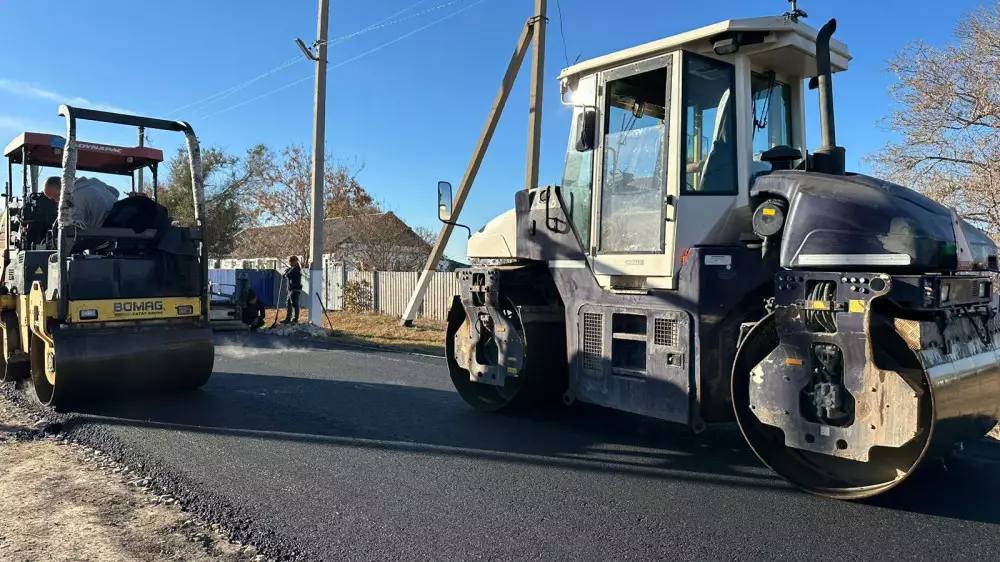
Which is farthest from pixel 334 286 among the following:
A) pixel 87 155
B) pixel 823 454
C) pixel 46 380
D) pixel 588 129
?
pixel 823 454

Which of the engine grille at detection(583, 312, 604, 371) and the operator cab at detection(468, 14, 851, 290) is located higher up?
the operator cab at detection(468, 14, 851, 290)

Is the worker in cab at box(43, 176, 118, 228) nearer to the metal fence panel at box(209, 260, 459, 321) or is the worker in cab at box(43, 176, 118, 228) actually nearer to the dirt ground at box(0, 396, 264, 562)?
the dirt ground at box(0, 396, 264, 562)

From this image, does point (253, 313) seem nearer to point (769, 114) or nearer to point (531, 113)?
point (531, 113)

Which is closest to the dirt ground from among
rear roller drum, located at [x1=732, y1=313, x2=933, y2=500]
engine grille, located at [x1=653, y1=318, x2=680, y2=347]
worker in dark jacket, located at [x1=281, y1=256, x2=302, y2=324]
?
engine grille, located at [x1=653, y1=318, x2=680, y2=347]

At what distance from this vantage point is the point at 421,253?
22.6 m

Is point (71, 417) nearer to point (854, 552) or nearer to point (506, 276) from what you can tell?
point (506, 276)

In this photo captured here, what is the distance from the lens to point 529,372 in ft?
19.3

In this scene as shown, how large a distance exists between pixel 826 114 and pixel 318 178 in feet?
37.1

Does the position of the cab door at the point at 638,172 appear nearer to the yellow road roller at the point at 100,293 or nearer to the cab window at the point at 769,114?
the cab window at the point at 769,114

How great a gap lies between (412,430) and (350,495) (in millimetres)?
1541

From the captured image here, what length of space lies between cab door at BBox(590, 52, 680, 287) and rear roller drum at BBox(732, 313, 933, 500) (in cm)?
77

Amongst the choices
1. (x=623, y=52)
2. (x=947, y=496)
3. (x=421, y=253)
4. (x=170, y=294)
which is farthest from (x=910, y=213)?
(x=421, y=253)

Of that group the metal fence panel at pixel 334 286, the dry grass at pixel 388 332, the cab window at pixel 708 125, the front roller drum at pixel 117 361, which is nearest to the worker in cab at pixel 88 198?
the front roller drum at pixel 117 361

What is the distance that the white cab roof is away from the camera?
4.46 metres
